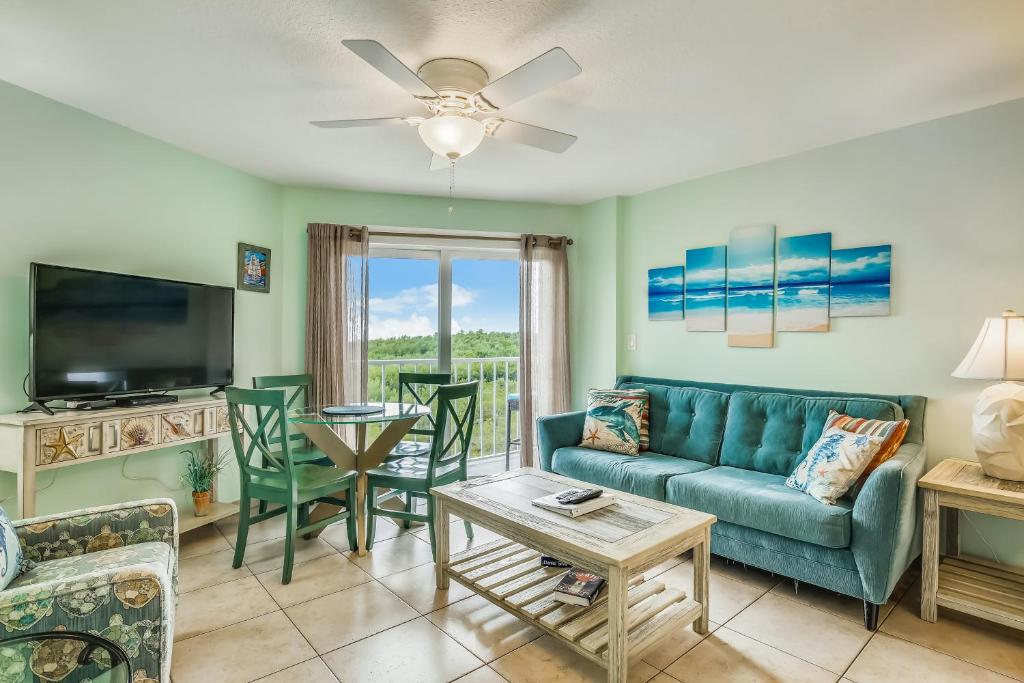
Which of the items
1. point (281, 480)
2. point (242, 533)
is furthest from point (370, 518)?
point (242, 533)

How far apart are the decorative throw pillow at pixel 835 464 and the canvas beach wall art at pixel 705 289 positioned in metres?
1.31

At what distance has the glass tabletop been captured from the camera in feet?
9.51

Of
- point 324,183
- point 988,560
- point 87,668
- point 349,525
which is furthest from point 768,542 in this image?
point 324,183

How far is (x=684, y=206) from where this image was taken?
13.3 ft

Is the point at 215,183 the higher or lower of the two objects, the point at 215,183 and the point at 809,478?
the higher

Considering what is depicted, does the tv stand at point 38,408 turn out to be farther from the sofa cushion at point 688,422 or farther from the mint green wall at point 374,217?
the sofa cushion at point 688,422

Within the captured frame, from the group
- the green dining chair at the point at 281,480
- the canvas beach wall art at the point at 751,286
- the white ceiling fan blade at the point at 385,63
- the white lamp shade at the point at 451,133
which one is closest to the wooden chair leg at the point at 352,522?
the green dining chair at the point at 281,480

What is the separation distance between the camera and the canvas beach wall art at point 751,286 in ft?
11.7

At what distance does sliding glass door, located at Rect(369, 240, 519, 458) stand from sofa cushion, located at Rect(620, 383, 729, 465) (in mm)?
1366

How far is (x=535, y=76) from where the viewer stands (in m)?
1.91

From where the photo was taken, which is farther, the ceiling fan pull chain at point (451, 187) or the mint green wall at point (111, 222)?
the ceiling fan pull chain at point (451, 187)

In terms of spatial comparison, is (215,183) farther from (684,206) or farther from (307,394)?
(684,206)

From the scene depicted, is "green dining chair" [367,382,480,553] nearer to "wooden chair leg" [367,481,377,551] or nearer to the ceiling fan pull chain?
"wooden chair leg" [367,481,377,551]

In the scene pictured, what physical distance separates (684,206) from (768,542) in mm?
2465
